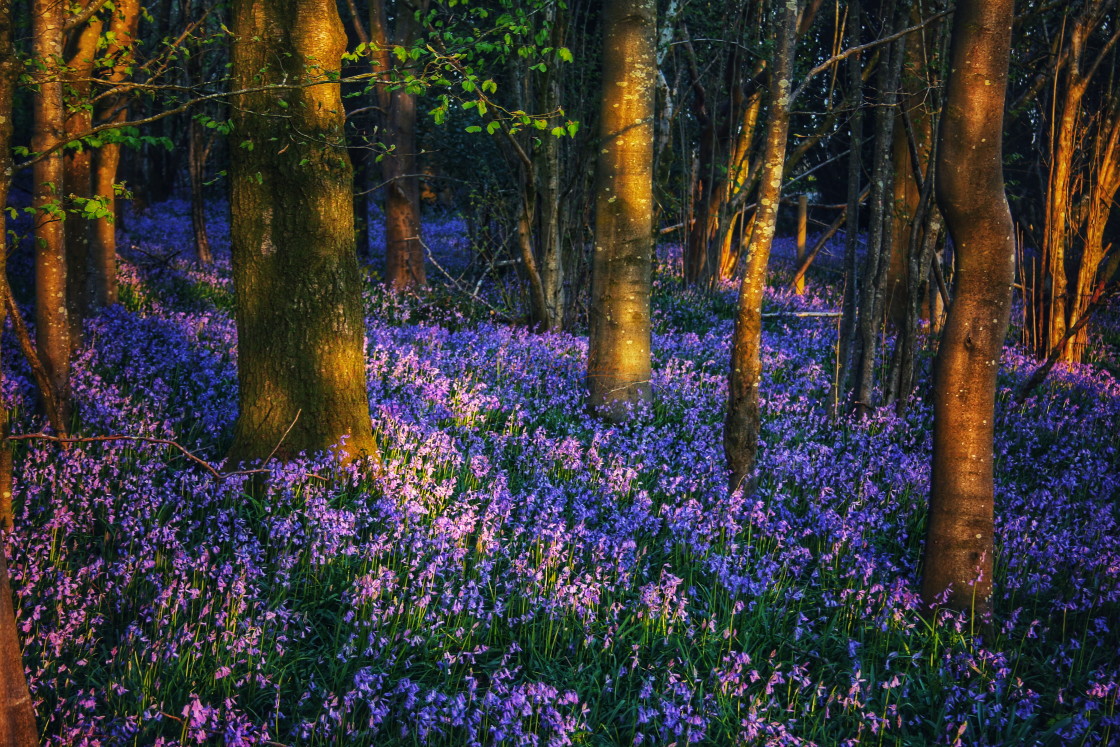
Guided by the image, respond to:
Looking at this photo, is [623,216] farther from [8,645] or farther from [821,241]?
[821,241]

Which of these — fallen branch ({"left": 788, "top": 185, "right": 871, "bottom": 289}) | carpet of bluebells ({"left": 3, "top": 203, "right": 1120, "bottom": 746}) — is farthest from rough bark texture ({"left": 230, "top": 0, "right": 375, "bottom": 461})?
fallen branch ({"left": 788, "top": 185, "right": 871, "bottom": 289})

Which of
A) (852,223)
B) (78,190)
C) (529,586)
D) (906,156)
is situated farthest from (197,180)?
(529,586)

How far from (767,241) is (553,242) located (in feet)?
17.6

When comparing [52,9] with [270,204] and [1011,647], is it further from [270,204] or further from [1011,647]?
[1011,647]

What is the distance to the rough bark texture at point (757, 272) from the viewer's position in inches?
227

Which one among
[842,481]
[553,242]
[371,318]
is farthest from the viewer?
[371,318]

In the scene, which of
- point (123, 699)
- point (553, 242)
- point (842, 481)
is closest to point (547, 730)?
point (123, 699)

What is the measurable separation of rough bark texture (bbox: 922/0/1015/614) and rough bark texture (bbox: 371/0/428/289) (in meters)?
11.5

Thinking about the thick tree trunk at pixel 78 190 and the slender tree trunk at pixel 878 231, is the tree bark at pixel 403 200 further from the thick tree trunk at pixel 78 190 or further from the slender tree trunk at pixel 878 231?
the slender tree trunk at pixel 878 231

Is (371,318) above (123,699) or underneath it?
above

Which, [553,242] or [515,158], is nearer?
[553,242]

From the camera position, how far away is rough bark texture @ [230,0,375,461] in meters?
5.28

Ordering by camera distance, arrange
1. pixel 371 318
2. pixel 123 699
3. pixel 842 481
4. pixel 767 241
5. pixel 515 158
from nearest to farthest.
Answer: pixel 123 699, pixel 767 241, pixel 842 481, pixel 371 318, pixel 515 158

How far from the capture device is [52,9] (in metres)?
5.38
